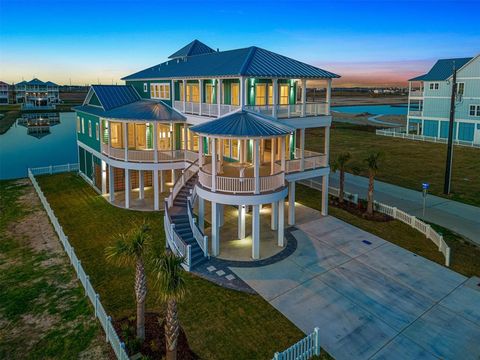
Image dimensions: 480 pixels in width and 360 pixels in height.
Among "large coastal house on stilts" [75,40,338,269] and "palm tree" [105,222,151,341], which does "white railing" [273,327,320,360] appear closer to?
"palm tree" [105,222,151,341]

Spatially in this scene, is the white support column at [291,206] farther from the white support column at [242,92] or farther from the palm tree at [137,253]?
the palm tree at [137,253]

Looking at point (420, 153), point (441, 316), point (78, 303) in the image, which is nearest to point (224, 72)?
point (78, 303)

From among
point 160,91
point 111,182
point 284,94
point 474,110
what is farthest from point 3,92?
point 474,110

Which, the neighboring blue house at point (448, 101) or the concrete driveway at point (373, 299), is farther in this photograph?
the neighboring blue house at point (448, 101)

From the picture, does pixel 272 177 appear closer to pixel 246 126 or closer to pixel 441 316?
pixel 246 126

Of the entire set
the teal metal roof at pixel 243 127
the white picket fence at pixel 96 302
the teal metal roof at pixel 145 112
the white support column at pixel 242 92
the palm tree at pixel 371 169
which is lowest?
the white picket fence at pixel 96 302

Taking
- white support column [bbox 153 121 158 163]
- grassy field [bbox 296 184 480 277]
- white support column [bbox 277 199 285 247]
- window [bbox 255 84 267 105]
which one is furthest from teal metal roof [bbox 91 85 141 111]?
grassy field [bbox 296 184 480 277]

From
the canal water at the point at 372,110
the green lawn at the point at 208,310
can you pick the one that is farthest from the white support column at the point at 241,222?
the canal water at the point at 372,110
